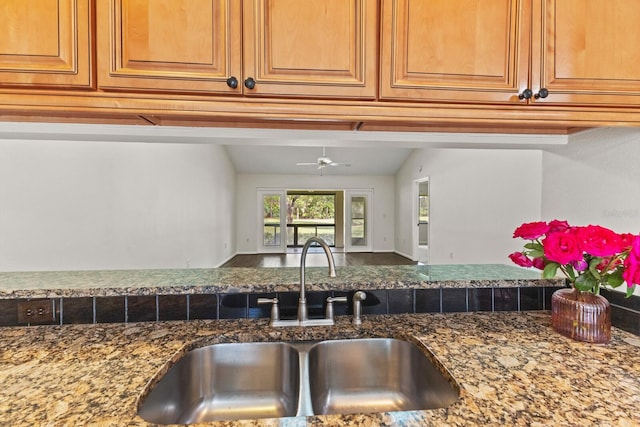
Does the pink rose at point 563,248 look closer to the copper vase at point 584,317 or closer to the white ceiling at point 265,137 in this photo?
the copper vase at point 584,317

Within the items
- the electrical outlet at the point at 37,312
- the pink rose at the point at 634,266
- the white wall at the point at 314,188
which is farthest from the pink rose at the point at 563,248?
the white wall at the point at 314,188

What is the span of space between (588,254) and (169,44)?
Result: 1422mm

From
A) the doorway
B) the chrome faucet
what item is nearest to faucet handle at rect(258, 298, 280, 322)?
the chrome faucet

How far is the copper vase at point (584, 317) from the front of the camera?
100 centimetres

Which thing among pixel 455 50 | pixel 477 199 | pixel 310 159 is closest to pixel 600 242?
pixel 455 50

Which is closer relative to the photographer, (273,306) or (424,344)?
(424,344)

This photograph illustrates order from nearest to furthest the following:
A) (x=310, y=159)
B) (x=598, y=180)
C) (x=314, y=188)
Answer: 1. (x=598, y=180)
2. (x=310, y=159)
3. (x=314, y=188)

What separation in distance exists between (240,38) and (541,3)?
876mm

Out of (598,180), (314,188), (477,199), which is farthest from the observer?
(314,188)

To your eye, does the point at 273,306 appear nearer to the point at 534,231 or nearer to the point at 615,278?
the point at 534,231

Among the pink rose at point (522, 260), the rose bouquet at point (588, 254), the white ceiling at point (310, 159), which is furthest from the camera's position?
the white ceiling at point (310, 159)

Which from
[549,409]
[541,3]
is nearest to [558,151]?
[541,3]

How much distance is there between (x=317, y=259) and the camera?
23.8ft

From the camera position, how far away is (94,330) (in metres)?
1.10
